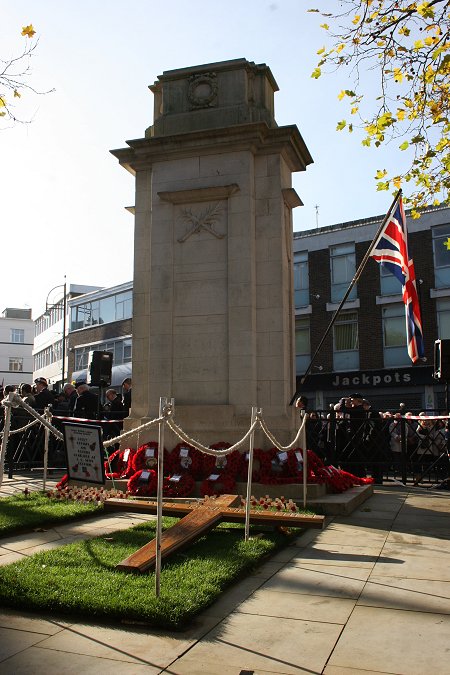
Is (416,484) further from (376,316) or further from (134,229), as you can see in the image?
(376,316)

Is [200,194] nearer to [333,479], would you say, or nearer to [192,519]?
[333,479]

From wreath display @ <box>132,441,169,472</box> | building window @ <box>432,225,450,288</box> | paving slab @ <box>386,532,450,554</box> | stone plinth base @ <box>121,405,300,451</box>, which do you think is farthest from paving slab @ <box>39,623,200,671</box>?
building window @ <box>432,225,450,288</box>

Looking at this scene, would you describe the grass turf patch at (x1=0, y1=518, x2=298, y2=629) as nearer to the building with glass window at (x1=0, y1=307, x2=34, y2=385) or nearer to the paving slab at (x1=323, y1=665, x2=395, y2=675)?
the paving slab at (x1=323, y1=665, x2=395, y2=675)

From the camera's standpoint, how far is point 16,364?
9338 cm

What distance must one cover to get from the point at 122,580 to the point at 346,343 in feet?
Result: 99.0

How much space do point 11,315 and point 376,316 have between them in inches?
3032

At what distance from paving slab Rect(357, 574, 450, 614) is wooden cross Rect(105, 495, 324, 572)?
1.49 metres

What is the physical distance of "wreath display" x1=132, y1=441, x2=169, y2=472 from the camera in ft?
33.6

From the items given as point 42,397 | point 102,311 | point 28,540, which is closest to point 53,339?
point 102,311

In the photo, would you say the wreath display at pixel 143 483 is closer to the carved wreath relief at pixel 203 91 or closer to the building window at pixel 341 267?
the carved wreath relief at pixel 203 91

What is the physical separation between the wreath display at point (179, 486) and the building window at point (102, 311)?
41283mm

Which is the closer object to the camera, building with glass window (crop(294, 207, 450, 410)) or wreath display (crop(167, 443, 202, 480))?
wreath display (crop(167, 443, 202, 480))

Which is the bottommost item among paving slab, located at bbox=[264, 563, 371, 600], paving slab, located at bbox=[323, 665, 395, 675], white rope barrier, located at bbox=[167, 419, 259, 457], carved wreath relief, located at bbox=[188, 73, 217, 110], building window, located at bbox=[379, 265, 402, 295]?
paving slab, located at bbox=[323, 665, 395, 675]

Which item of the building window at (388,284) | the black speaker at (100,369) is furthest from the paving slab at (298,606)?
the building window at (388,284)
